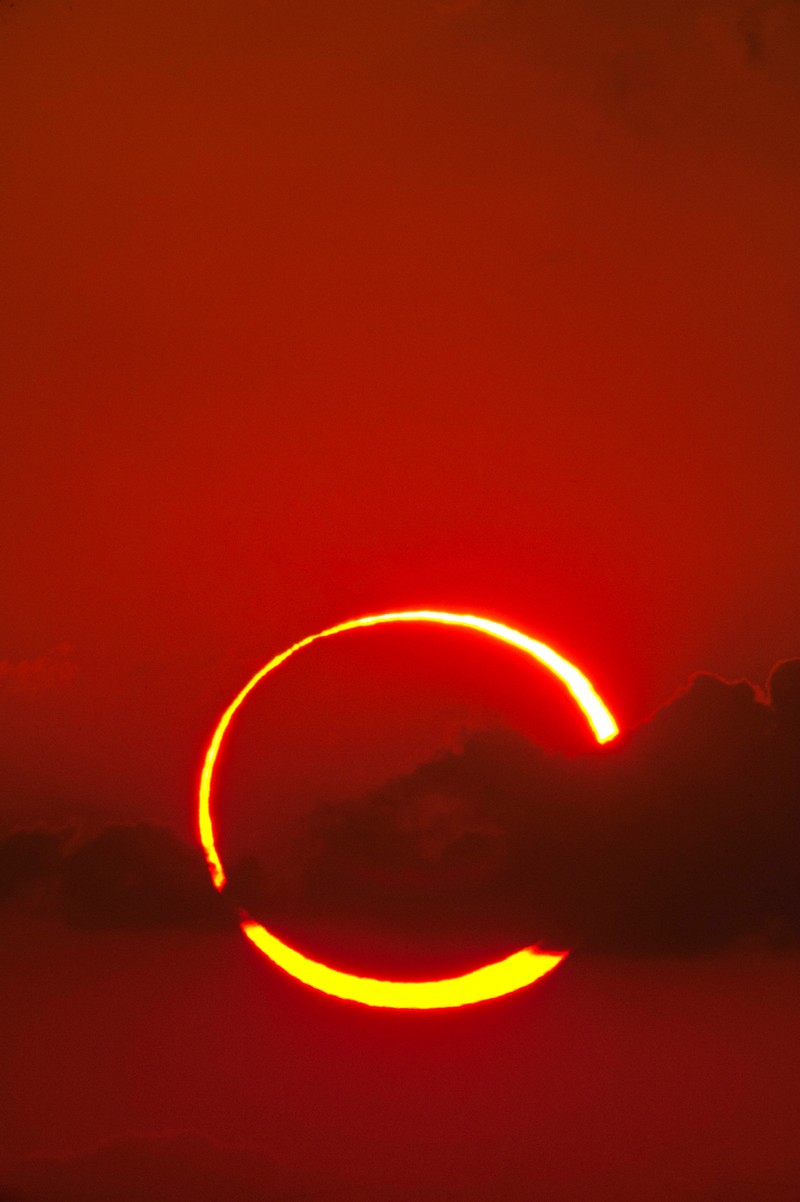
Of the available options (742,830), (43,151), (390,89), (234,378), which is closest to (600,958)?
(742,830)

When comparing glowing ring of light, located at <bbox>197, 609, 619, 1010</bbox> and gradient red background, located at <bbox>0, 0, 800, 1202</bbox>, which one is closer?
glowing ring of light, located at <bbox>197, 609, 619, 1010</bbox>

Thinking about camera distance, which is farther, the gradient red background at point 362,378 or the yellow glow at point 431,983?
the gradient red background at point 362,378

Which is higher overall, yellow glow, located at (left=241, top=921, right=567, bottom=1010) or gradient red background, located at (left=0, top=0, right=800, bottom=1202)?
gradient red background, located at (left=0, top=0, right=800, bottom=1202)

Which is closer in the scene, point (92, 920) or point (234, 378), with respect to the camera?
point (92, 920)

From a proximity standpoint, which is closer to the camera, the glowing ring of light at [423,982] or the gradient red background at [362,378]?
the glowing ring of light at [423,982]

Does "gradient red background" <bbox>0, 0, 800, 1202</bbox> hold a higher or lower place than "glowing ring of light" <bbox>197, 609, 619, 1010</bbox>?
higher

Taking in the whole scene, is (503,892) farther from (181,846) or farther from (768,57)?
(768,57)

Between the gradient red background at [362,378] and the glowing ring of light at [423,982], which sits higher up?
the gradient red background at [362,378]

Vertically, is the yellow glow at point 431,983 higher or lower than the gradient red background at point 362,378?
lower
